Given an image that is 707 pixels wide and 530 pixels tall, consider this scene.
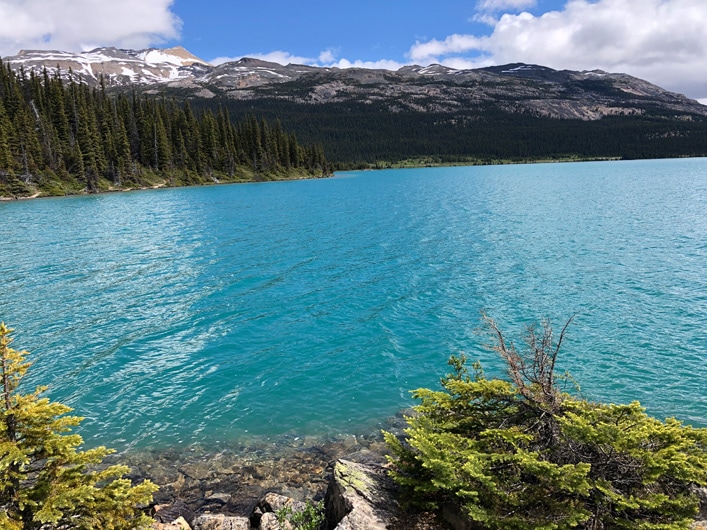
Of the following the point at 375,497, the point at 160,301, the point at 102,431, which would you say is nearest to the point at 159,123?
the point at 160,301

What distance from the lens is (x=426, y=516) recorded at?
8.62m

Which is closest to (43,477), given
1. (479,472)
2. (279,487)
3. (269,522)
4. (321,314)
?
(269,522)

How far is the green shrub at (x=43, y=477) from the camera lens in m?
6.88

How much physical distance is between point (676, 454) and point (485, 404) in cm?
391

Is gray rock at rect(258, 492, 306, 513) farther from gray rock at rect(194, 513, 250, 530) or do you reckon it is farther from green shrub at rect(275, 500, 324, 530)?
green shrub at rect(275, 500, 324, 530)

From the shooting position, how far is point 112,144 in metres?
126

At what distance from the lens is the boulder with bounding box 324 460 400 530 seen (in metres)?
8.36

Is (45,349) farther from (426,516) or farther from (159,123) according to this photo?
(159,123)

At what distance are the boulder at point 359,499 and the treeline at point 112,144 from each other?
115 meters

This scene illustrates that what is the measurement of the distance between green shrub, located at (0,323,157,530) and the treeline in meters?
114

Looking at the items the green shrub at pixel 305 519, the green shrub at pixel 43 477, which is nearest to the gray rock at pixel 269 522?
the green shrub at pixel 305 519

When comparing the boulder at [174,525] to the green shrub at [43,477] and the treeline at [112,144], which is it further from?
the treeline at [112,144]

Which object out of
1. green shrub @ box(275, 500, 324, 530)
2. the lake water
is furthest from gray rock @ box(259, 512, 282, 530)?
the lake water

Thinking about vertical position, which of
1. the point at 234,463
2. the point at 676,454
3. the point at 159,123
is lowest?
the point at 234,463
